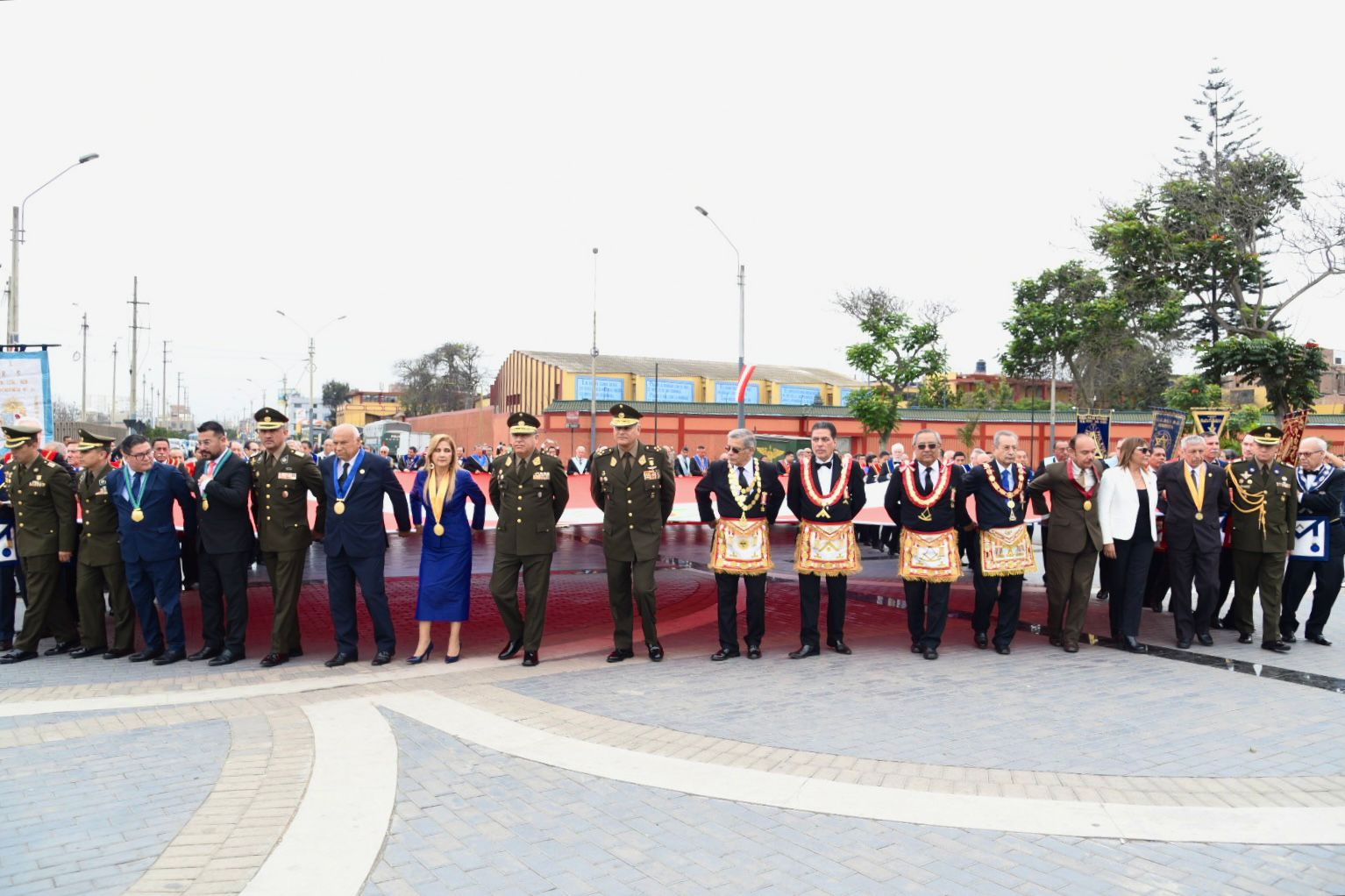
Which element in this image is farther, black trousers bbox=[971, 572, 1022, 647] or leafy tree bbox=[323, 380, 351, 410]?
leafy tree bbox=[323, 380, 351, 410]

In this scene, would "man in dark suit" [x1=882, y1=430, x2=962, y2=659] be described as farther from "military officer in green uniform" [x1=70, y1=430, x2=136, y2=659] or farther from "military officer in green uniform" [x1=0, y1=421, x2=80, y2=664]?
"military officer in green uniform" [x1=0, y1=421, x2=80, y2=664]

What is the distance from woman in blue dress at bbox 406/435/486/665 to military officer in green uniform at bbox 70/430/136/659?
8.67 feet

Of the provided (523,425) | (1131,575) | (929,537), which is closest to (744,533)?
(929,537)

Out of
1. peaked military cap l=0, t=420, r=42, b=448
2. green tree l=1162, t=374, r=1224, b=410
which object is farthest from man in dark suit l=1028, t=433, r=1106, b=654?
green tree l=1162, t=374, r=1224, b=410

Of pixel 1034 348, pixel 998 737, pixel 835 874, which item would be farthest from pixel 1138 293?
pixel 835 874

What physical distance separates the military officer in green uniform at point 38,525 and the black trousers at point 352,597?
2.48 m

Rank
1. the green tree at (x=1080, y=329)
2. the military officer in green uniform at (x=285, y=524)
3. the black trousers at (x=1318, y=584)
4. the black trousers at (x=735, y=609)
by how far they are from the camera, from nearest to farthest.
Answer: the military officer in green uniform at (x=285, y=524), the black trousers at (x=735, y=609), the black trousers at (x=1318, y=584), the green tree at (x=1080, y=329)

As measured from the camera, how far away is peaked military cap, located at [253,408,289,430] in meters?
8.23

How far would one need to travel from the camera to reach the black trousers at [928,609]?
831 centimetres

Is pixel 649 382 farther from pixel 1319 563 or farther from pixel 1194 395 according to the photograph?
pixel 1319 563

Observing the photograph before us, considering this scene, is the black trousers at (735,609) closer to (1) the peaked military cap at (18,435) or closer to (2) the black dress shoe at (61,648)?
(2) the black dress shoe at (61,648)

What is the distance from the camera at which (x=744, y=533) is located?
821 cm

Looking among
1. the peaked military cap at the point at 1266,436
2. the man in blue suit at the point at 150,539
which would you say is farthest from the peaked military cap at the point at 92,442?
the peaked military cap at the point at 1266,436

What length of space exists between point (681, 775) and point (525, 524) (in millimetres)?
3381
